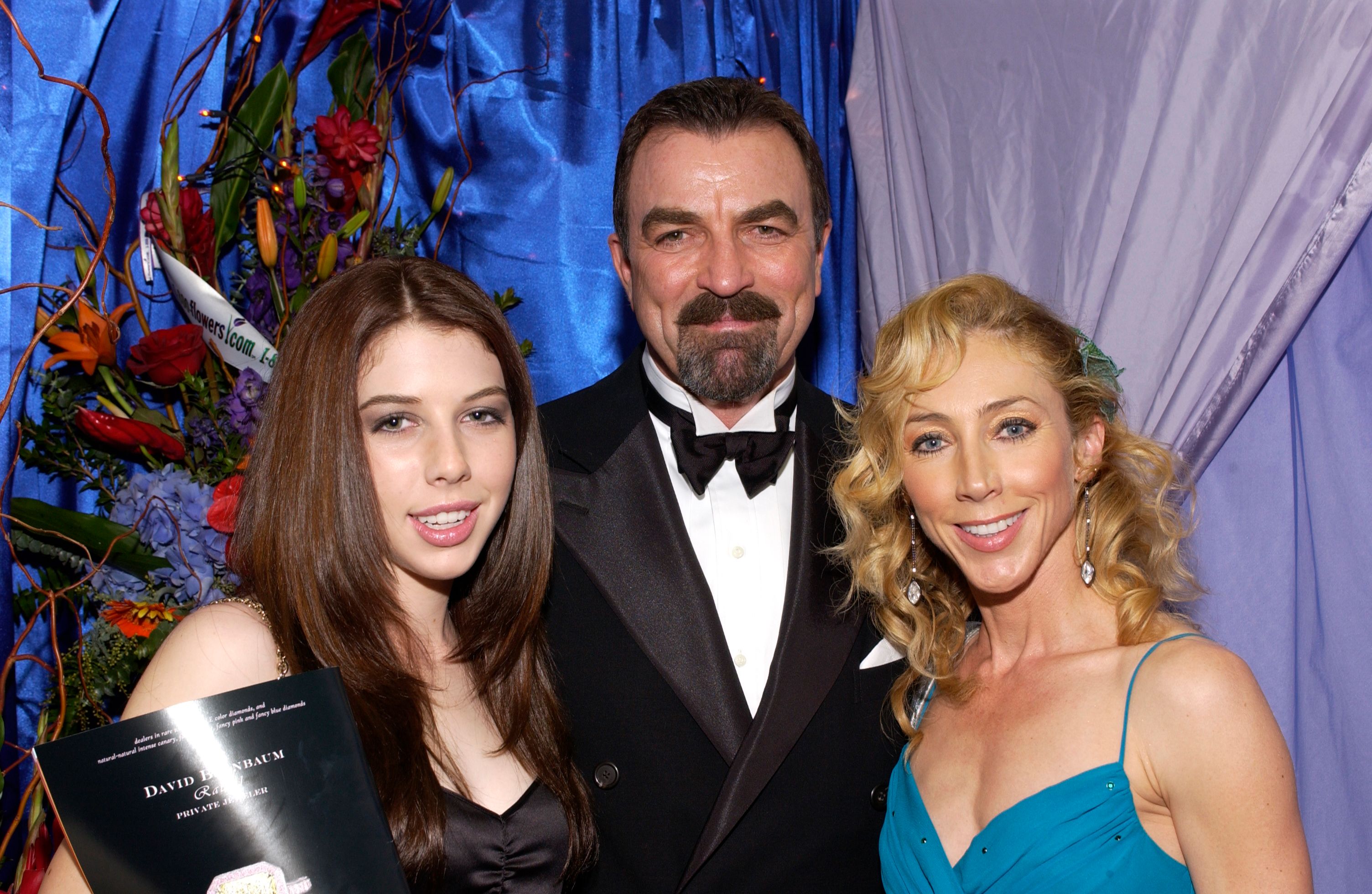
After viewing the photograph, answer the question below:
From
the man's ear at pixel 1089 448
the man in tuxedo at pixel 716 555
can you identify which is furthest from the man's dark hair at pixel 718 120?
the man's ear at pixel 1089 448

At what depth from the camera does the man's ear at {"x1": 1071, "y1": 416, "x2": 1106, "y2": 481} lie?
1889 millimetres

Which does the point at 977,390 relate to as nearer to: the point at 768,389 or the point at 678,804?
the point at 768,389

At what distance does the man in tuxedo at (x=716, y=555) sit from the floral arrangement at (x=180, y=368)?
0.70 meters

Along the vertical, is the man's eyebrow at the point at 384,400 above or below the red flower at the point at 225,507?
above

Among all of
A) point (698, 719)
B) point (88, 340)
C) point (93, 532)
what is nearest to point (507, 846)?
point (698, 719)

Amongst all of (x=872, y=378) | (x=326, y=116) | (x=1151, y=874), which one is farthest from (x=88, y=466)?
(x=1151, y=874)

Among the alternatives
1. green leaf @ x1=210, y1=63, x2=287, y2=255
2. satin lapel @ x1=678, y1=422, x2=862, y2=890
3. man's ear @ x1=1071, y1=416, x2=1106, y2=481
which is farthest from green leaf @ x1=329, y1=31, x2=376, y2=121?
man's ear @ x1=1071, y1=416, x2=1106, y2=481

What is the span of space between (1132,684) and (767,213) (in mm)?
1178

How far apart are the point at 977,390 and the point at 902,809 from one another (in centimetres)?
78

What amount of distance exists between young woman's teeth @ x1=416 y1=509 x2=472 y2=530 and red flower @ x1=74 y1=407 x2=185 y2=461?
882mm

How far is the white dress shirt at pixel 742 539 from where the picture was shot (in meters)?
2.06

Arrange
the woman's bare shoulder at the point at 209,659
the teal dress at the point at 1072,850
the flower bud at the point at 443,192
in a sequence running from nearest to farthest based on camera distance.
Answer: the woman's bare shoulder at the point at 209,659 → the teal dress at the point at 1072,850 → the flower bud at the point at 443,192

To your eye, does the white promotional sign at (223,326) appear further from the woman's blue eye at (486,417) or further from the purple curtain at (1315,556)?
the purple curtain at (1315,556)

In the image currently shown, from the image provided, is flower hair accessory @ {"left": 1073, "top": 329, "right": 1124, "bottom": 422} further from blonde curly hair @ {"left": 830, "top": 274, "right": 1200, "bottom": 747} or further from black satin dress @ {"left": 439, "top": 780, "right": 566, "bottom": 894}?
Result: black satin dress @ {"left": 439, "top": 780, "right": 566, "bottom": 894}
